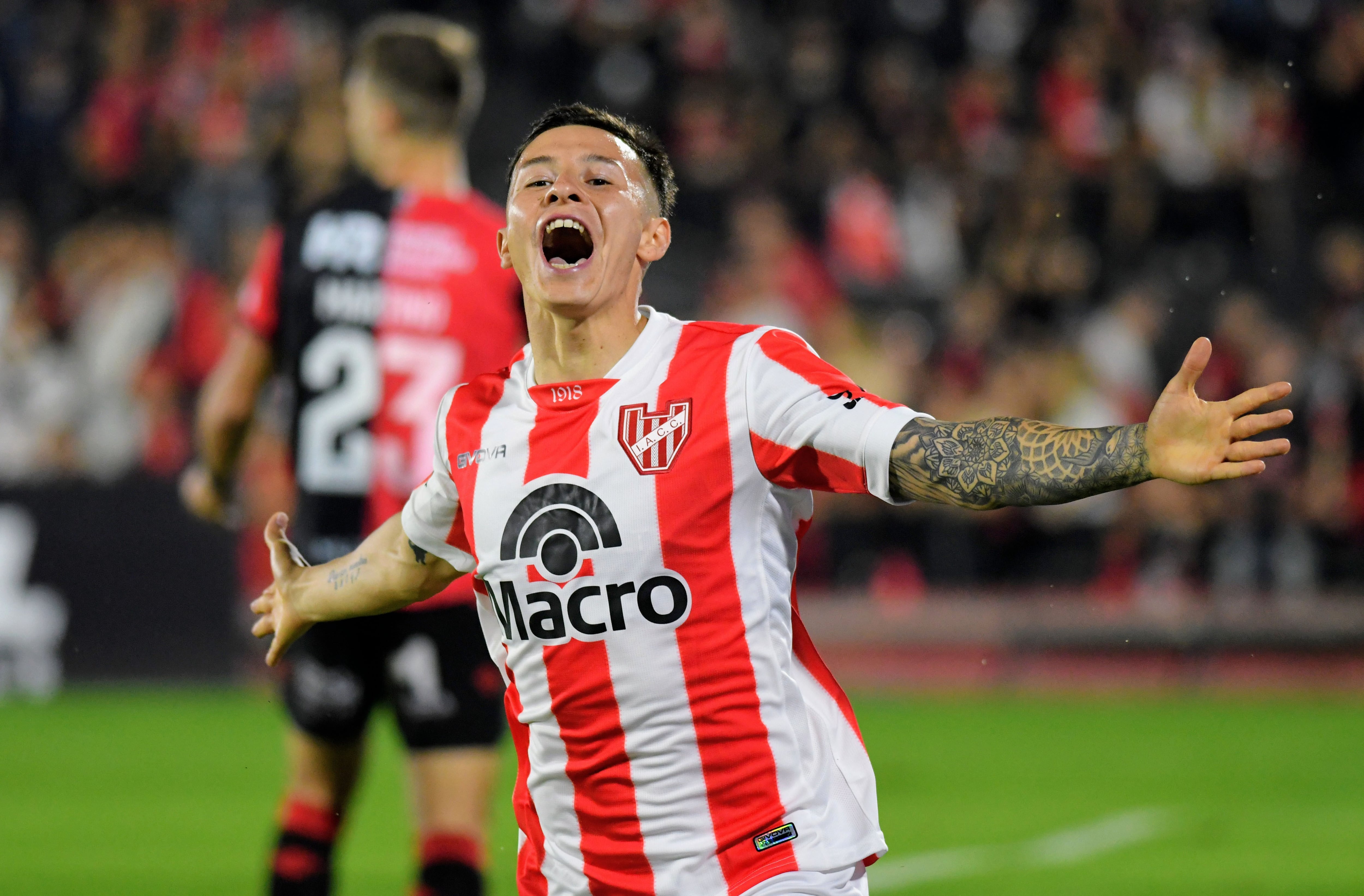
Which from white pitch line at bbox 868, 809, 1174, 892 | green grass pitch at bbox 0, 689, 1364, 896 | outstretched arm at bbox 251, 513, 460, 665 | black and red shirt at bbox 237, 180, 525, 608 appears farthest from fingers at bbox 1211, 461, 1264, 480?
white pitch line at bbox 868, 809, 1174, 892

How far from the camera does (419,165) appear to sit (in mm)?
4934

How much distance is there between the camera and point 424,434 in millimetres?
4762

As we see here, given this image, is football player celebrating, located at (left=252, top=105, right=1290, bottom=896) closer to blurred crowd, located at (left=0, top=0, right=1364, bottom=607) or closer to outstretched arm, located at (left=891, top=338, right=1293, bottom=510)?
outstretched arm, located at (left=891, top=338, right=1293, bottom=510)

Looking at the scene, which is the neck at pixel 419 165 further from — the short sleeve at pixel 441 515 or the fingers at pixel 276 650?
the fingers at pixel 276 650

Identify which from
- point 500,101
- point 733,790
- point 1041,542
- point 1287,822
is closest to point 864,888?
point 733,790

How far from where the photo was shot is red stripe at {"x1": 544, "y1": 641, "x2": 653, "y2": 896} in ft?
10.4

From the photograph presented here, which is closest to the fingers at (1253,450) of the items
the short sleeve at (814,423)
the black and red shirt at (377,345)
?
the short sleeve at (814,423)

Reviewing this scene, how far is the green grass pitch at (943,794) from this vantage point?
23.0ft

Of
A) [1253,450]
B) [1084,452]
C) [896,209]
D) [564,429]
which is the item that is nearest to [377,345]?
[564,429]

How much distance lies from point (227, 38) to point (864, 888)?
14233mm

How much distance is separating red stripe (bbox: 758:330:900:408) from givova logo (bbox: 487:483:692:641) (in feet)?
1.30

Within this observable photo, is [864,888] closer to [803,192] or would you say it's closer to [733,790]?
[733,790]

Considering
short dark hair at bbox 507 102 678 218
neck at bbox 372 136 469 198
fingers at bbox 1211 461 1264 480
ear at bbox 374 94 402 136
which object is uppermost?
ear at bbox 374 94 402 136

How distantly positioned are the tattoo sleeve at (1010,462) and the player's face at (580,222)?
66 centimetres
